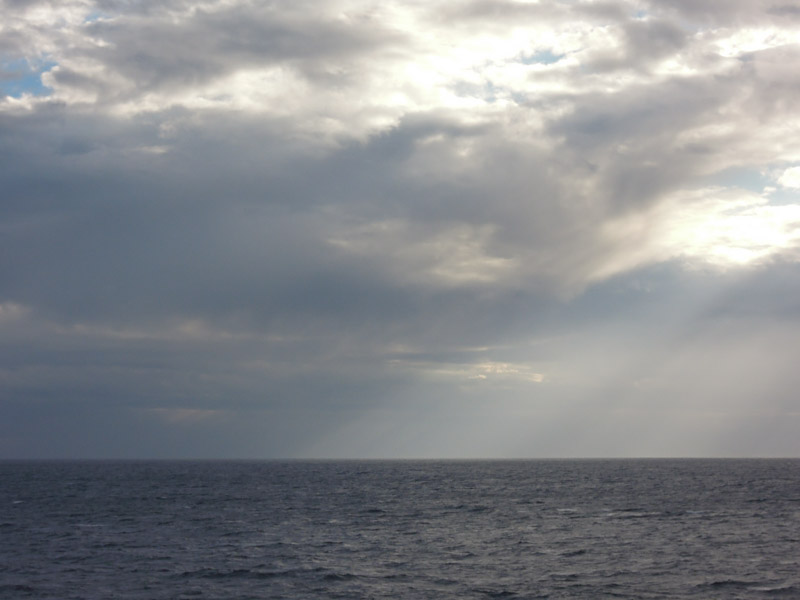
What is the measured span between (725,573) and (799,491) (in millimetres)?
88398

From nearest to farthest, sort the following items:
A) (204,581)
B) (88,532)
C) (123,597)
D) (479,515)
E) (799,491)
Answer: (123,597)
(204,581)
(88,532)
(479,515)
(799,491)

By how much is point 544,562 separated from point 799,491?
9043cm

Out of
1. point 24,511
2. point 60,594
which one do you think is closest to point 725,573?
point 60,594

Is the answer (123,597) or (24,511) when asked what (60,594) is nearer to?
(123,597)

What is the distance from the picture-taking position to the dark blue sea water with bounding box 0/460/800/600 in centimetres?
4472

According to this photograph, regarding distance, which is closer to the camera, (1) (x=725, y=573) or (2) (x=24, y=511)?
(1) (x=725, y=573)

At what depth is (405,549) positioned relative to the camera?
6019 centimetres

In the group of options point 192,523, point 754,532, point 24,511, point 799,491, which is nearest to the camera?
point 754,532

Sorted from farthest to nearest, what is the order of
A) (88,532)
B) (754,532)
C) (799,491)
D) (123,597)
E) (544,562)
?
(799,491), (88,532), (754,532), (544,562), (123,597)

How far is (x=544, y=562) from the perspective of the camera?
2085 inches

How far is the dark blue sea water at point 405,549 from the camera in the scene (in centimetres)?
4472

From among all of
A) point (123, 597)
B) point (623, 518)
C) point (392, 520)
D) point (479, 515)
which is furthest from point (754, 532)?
point (123, 597)

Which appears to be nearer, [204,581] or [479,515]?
[204,581]

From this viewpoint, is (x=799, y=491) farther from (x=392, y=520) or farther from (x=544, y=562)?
(x=544, y=562)
